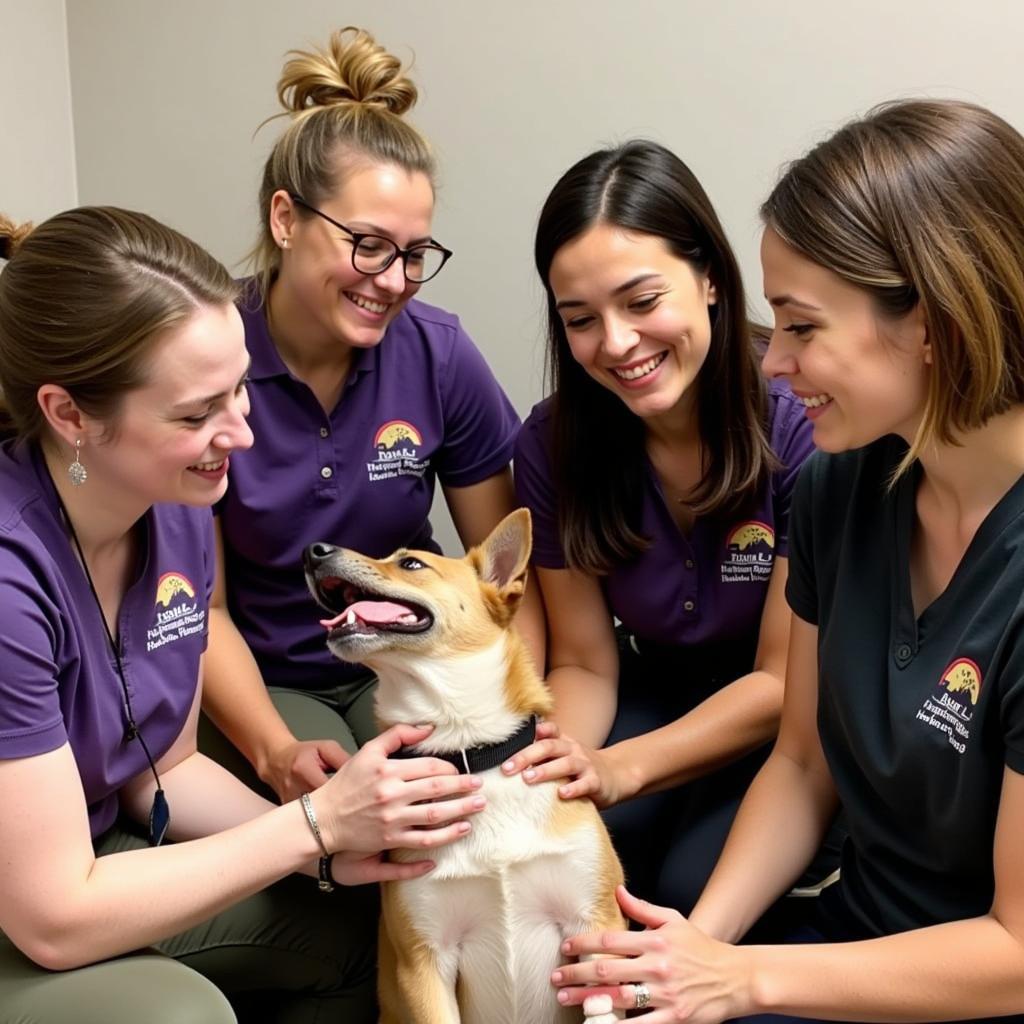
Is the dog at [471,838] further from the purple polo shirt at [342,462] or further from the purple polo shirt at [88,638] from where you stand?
the purple polo shirt at [342,462]

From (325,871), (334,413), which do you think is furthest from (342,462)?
(325,871)

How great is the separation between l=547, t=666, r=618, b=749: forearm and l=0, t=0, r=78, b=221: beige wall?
1.77 meters

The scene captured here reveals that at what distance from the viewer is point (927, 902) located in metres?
1.37

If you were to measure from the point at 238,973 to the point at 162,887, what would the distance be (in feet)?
1.37

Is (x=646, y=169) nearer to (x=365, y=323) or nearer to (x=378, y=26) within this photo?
(x=365, y=323)

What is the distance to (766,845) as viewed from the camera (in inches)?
61.2

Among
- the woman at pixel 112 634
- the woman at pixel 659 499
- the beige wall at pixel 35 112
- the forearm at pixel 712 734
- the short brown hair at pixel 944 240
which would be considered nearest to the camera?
the short brown hair at pixel 944 240

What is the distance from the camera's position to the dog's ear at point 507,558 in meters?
1.62

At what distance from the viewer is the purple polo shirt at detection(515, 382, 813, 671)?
6.24ft

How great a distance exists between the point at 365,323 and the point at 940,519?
1019 millimetres

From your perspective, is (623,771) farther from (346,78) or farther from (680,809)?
(346,78)

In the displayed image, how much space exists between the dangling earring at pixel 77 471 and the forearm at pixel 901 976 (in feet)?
3.19

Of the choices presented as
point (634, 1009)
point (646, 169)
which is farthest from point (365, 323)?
point (634, 1009)

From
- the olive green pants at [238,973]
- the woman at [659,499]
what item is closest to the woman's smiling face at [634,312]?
the woman at [659,499]
